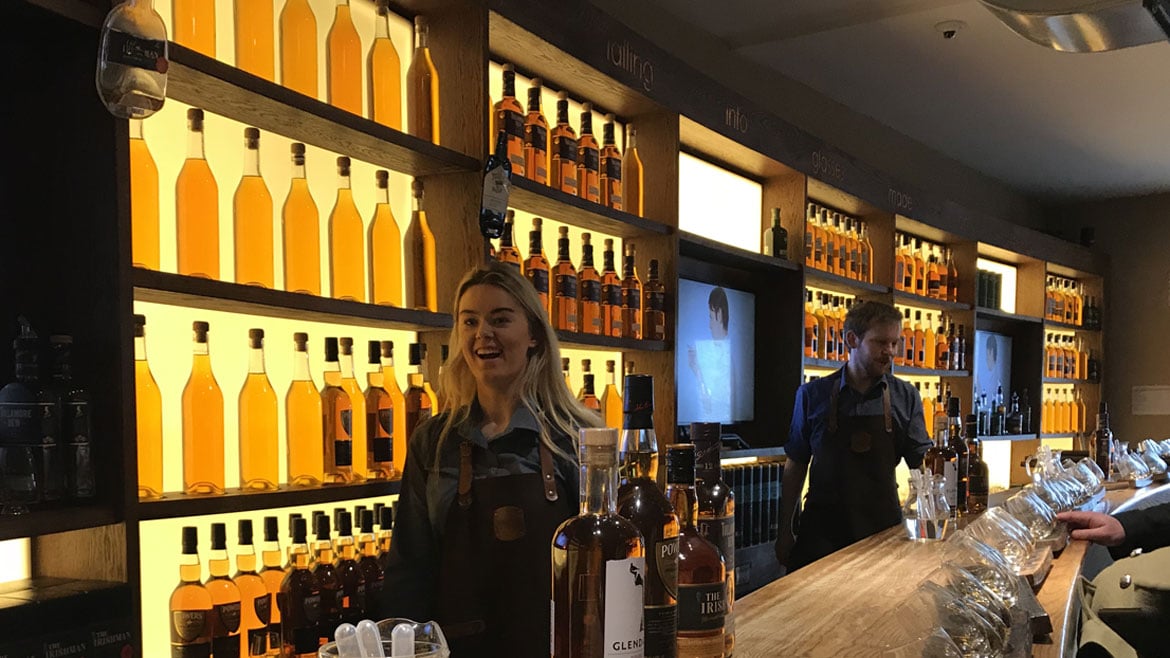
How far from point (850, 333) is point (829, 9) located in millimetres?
1251

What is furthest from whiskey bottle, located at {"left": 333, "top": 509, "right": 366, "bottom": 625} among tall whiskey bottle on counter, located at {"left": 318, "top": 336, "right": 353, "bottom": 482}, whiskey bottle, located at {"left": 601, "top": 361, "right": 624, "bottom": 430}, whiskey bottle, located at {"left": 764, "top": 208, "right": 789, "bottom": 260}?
whiskey bottle, located at {"left": 764, "top": 208, "right": 789, "bottom": 260}

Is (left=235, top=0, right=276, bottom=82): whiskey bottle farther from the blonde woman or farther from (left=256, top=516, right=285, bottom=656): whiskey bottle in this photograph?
(left=256, top=516, right=285, bottom=656): whiskey bottle

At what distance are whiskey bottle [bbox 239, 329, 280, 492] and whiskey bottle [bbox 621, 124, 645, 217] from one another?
1.47 metres

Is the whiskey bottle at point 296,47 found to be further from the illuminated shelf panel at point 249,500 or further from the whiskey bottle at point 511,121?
the illuminated shelf panel at point 249,500

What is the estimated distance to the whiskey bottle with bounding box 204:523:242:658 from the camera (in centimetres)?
177

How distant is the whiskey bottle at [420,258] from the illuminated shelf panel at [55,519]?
975 mm

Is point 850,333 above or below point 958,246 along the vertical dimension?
below

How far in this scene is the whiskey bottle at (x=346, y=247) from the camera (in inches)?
86.0

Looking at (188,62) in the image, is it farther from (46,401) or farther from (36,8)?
(46,401)

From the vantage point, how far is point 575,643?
3.05 feet

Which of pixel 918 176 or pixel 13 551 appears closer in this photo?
pixel 13 551

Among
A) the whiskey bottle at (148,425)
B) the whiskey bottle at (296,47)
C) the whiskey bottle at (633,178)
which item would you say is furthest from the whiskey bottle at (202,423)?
the whiskey bottle at (633,178)

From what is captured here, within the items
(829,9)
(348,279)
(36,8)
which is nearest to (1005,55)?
(829,9)

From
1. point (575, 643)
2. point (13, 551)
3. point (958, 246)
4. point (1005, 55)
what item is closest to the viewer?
point (575, 643)
